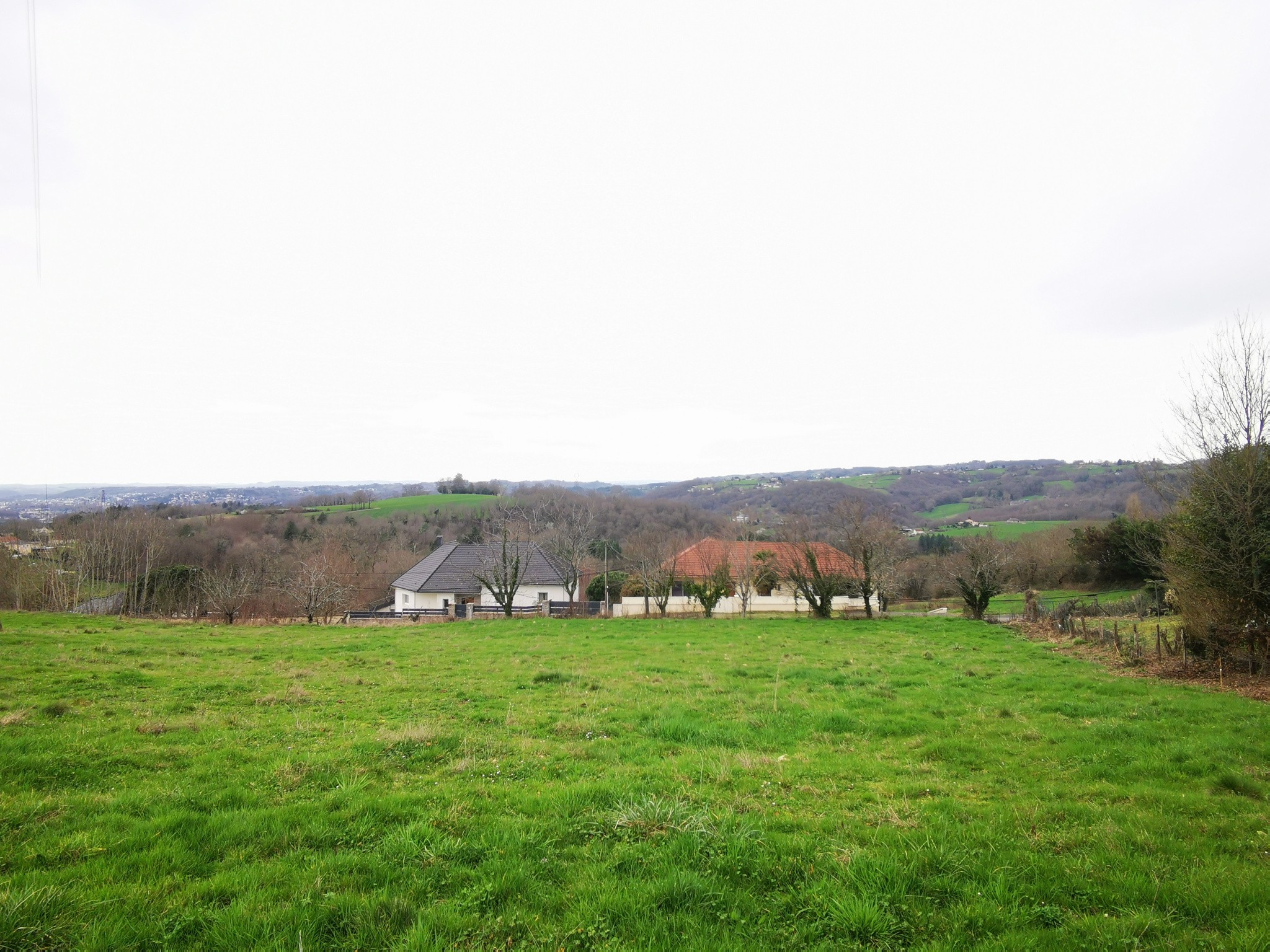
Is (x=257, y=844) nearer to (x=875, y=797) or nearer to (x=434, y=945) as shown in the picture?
(x=434, y=945)

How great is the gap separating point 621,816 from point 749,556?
115 feet

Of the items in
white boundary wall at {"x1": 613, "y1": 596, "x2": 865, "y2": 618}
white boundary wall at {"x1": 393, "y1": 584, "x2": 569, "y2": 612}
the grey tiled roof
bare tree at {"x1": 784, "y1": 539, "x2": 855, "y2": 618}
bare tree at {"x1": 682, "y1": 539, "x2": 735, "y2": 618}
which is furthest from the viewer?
the grey tiled roof

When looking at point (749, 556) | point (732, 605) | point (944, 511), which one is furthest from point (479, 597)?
point (944, 511)

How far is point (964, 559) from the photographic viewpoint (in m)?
35.5

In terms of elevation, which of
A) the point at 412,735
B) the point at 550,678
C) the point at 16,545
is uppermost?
the point at 16,545

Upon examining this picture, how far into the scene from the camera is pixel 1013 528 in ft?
211

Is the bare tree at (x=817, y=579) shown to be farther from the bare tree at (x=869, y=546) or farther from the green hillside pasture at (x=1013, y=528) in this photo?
the green hillside pasture at (x=1013, y=528)

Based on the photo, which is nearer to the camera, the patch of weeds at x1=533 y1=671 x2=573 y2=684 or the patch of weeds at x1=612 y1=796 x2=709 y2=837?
the patch of weeds at x1=612 y1=796 x2=709 y2=837

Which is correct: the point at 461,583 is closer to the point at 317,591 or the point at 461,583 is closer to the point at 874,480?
the point at 317,591

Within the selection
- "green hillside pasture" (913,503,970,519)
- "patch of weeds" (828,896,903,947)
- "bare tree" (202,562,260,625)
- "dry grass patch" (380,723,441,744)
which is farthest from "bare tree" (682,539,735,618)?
"green hillside pasture" (913,503,970,519)

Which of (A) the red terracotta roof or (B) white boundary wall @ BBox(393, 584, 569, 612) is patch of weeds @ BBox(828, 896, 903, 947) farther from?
(B) white boundary wall @ BBox(393, 584, 569, 612)

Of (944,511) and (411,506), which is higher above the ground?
(411,506)

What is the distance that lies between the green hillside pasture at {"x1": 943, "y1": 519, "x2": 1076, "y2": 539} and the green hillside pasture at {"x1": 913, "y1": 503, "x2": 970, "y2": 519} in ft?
49.3

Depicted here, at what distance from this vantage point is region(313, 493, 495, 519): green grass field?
78.8m
